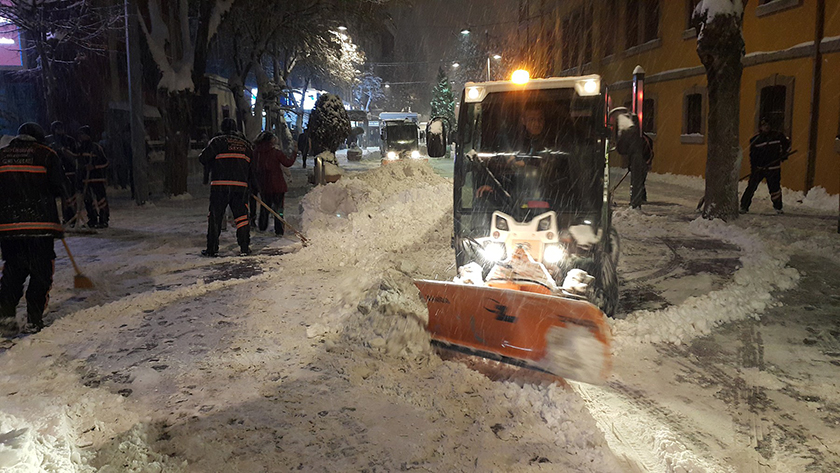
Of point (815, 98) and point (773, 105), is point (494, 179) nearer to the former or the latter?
point (815, 98)

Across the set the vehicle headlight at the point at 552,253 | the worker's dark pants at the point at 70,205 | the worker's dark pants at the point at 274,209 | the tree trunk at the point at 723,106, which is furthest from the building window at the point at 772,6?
the worker's dark pants at the point at 70,205

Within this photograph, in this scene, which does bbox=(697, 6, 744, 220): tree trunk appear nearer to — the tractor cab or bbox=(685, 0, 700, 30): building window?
the tractor cab

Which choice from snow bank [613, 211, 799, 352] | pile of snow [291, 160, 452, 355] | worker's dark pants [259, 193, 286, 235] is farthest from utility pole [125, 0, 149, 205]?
snow bank [613, 211, 799, 352]

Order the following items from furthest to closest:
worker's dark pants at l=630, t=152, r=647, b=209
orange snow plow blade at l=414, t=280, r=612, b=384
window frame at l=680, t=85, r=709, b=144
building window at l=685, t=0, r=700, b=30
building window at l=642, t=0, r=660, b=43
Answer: building window at l=642, t=0, r=660, b=43
building window at l=685, t=0, r=700, b=30
window frame at l=680, t=85, r=709, b=144
worker's dark pants at l=630, t=152, r=647, b=209
orange snow plow blade at l=414, t=280, r=612, b=384

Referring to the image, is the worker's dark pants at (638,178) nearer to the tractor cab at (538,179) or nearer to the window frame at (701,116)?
the window frame at (701,116)

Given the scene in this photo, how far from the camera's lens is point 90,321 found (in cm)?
607

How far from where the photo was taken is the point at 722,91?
1107 cm

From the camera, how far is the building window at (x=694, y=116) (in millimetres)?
20438

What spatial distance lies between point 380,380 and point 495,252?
5.96 feet

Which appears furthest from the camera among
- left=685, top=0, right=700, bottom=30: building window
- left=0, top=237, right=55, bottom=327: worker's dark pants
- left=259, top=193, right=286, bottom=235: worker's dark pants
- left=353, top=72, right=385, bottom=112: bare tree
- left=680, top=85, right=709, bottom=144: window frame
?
left=353, top=72, right=385, bottom=112: bare tree

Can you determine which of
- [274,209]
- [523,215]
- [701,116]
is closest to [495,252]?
[523,215]

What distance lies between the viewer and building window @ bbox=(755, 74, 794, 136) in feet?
52.3

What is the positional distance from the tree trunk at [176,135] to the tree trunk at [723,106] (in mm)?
12817

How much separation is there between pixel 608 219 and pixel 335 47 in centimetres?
2079
